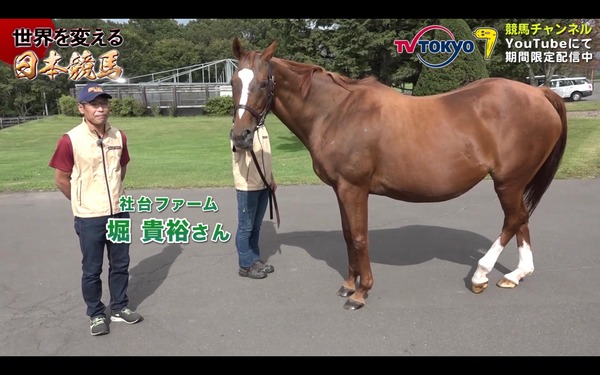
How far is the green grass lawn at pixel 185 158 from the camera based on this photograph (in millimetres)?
8820

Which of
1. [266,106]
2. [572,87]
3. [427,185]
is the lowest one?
[572,87]

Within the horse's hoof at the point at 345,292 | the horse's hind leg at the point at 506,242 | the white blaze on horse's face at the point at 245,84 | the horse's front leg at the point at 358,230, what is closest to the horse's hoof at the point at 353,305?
the horse's front leg at the point at 358,230

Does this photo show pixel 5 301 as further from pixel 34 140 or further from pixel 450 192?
pixel 34 140

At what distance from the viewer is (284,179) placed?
8.86m

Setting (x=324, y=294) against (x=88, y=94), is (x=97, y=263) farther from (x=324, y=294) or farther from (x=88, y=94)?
(x=324, y=294)

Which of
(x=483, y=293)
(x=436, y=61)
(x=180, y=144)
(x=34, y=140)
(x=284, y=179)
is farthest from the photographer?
(x=34, y=140)

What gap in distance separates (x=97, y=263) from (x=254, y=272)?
152cm

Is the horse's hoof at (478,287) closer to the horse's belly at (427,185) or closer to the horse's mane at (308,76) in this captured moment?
the horse's belly at (427,185)

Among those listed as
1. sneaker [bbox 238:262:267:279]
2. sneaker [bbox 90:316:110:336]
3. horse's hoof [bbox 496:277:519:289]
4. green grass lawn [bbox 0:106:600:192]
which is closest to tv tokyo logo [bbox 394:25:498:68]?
green grass lawn [bbox 0:106:600:192]

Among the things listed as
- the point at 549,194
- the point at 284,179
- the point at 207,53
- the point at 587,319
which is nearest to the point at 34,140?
the point at 284,179

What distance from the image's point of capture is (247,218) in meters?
4.33

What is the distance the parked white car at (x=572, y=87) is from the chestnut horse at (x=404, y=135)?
30.9 m

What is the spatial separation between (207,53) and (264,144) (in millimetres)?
65585

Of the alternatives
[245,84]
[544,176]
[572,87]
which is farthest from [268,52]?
[572,87]
